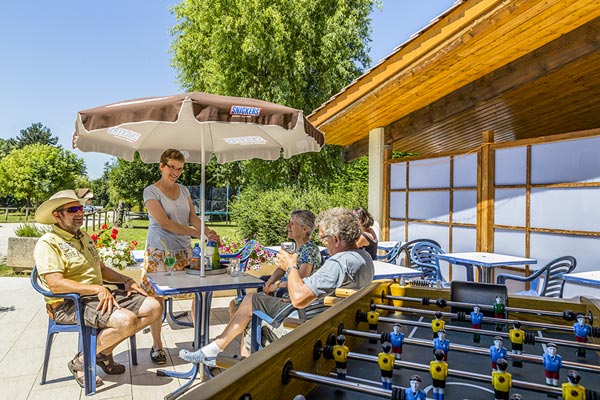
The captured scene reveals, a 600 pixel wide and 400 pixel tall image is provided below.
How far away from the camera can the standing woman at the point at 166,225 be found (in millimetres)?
3502

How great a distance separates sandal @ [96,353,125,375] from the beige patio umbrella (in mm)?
948

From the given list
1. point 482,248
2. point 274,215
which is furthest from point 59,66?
point 482,248

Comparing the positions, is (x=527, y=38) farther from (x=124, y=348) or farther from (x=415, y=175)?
(x=124, y=348)

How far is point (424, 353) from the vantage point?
1.59m

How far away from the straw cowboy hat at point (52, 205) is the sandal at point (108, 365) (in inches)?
41.3

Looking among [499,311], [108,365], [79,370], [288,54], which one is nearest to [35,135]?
[288,54]

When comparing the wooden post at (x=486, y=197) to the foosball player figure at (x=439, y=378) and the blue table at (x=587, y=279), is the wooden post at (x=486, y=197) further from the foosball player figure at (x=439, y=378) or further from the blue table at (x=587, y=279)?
the foosball player figure at (x=439, y=378)

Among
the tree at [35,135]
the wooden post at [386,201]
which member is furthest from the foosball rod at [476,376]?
the tree at [35,135]

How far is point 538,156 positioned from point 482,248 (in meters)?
1.30

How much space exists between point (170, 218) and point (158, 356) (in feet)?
3.60

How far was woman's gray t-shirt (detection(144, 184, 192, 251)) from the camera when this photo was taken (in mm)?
3541

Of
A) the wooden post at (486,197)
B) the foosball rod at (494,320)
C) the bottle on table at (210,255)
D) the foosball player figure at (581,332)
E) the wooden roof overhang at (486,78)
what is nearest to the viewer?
the foosball player figure at (581,332)

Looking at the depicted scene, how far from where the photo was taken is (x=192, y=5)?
15.1m

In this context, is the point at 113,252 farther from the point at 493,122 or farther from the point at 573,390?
the point at 493,122
